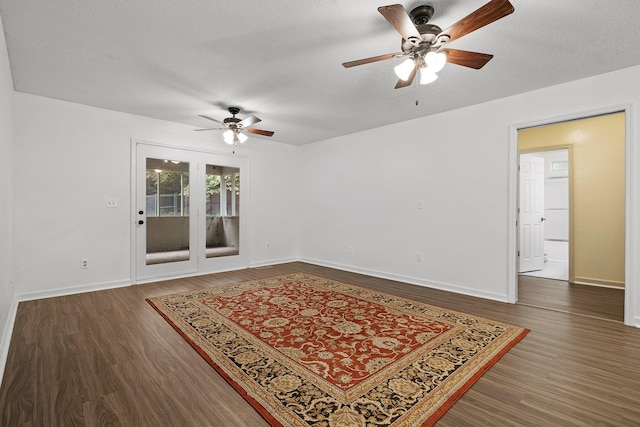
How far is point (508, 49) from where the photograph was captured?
2754mm

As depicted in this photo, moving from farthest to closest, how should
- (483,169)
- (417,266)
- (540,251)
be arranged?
1. (540,251)
2. (417,266)
3. (483,169)

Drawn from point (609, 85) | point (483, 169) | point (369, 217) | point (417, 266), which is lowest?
point (417, 266)

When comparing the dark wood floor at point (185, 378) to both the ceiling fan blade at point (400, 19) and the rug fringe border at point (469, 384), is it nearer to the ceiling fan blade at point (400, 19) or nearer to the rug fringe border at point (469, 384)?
the rug fringe border at point (469, 384)

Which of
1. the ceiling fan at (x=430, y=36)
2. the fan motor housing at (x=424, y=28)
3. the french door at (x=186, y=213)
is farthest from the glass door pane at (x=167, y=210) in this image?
the fan motor housing at (x=424, y=28)

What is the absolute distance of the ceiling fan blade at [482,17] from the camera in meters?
1.73

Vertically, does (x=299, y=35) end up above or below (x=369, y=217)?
above

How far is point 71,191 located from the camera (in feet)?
13.7

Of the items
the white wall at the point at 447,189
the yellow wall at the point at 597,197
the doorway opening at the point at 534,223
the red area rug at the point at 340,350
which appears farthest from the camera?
the doorway opening at the point at 534,223

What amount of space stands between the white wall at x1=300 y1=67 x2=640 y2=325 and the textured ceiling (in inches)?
11.8

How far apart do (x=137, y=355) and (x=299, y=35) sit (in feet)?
9.75

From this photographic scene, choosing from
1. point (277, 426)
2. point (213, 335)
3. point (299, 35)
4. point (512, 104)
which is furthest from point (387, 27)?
point (213, 335)

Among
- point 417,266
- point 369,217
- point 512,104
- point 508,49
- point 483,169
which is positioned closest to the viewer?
point 508,49

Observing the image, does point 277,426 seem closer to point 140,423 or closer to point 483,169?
point 140,423

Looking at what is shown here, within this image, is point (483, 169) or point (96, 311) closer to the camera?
point (96, 311)
